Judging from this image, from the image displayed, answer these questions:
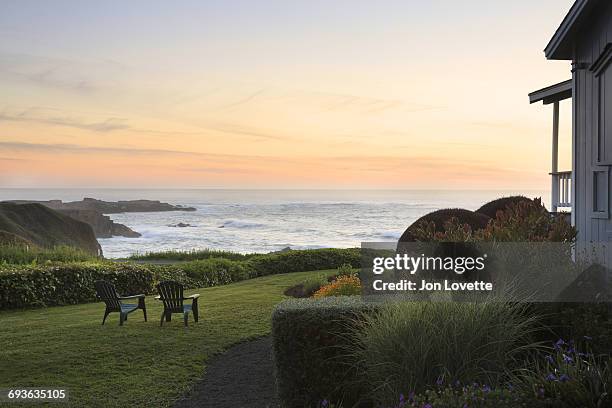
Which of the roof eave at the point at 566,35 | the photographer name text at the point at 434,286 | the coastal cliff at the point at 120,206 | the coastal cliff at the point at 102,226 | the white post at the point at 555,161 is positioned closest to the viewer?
the photographer name text at the point at 434,286

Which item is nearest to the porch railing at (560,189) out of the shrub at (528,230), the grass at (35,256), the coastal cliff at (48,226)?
the shrub at (528,230)

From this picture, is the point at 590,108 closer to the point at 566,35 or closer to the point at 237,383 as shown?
the point at 566,35

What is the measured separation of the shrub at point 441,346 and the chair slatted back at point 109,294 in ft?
22.9

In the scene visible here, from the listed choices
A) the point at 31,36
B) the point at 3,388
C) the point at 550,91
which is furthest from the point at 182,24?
the point at 3,388

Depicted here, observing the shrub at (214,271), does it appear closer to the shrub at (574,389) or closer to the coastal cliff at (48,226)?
the coastal cliff at (48,226)

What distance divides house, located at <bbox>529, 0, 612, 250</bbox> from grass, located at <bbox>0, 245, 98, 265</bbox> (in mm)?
13671

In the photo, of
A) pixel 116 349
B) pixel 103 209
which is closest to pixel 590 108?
pixel 116 349

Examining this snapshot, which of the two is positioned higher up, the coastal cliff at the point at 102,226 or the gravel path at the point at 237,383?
the coastal cliff at the point at 102,226

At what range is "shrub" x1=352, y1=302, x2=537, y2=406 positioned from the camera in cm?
448

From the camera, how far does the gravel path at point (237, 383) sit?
246 inches

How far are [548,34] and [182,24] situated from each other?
10.2 metres

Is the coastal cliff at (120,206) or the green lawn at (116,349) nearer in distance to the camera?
the green lawn at (116,349)

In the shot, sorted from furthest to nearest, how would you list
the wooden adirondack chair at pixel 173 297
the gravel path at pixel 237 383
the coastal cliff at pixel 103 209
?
1. the coastal cliff at pixel 103 209
2. the wooden adirondack chair at pixel 173 297
3. the gravel path at pixel 237 383

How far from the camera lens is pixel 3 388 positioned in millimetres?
6660
